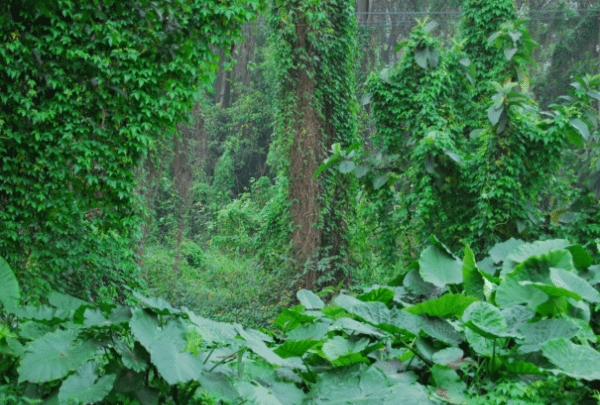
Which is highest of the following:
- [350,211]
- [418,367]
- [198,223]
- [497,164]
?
[497,164]

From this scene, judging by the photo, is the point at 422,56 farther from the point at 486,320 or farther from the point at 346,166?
the point at 486,320

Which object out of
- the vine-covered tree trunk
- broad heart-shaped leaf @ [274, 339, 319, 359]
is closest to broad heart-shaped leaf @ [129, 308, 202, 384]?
broad heart-shaped leaf @ [274, 339, 319, 359]

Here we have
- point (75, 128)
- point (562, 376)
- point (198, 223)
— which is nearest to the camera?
point (562, 376)

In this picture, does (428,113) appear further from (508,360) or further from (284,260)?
(508,360)

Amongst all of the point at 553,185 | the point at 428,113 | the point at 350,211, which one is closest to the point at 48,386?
the point at 428,113

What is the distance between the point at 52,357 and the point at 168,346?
0.27 metres

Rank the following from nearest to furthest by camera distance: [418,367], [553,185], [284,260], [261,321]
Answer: [418,367] < [553,185] < [261,321] < [284,260]

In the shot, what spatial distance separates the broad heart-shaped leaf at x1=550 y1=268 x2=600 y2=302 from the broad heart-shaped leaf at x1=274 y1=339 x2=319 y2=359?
2.24 ft

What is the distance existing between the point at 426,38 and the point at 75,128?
336 cm

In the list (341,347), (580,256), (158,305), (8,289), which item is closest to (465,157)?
(580,256)

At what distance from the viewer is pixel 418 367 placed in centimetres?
115

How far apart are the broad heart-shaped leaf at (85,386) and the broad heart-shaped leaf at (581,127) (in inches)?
151

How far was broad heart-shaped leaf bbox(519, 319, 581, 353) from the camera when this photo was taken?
1.04m

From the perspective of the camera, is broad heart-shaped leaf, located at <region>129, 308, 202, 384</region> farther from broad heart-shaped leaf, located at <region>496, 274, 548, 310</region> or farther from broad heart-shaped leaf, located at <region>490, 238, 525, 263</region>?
broad heart-shaped leaf, located at <region>490, 238, 525, 263</region>
